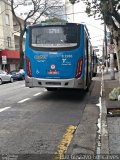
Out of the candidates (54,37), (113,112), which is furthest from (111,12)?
(113,112)

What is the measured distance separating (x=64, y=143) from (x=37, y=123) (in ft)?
8.30

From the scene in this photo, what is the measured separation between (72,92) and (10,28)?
36.8 m

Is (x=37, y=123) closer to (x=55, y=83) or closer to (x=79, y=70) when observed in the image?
(x=55, y=83)

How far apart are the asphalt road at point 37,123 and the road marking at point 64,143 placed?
80 millimetres

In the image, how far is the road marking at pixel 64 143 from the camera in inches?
270

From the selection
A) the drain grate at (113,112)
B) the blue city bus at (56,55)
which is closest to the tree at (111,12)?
the blue city bus at (56,55)

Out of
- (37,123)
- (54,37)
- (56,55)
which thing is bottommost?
(37,123)

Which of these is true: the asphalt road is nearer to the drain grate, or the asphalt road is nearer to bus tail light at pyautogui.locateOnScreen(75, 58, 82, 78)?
the drain grate

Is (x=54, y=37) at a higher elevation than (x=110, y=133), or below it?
higher

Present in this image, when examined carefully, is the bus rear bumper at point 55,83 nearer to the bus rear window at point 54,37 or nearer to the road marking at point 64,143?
the bus rear window at point 54,37

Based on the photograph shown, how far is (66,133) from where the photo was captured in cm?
885

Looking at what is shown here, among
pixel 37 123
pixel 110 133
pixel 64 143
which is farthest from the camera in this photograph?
pixel 37 123

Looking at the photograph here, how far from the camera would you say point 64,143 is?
7.77 m

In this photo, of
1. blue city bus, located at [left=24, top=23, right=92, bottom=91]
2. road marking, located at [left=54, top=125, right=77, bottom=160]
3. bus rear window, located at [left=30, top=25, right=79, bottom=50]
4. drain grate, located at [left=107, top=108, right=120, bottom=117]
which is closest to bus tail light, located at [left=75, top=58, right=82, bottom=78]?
blue city bus, located at [left=24, top=23, right=92, bottom=91]
